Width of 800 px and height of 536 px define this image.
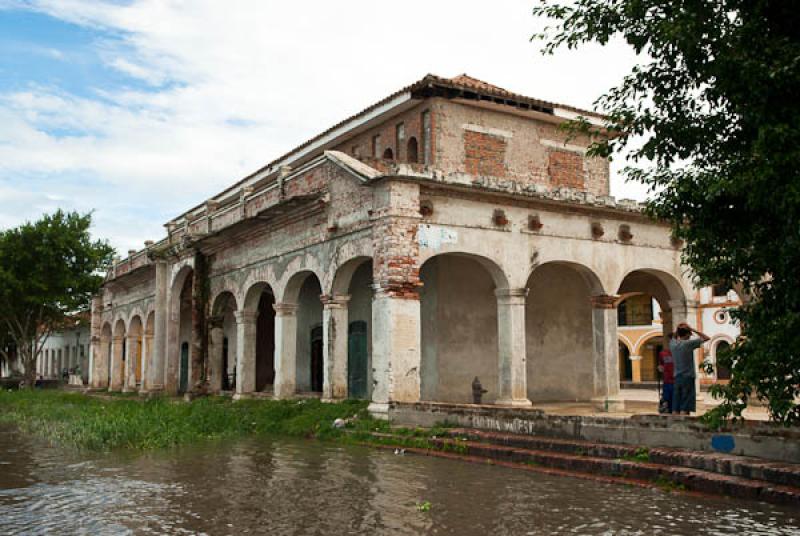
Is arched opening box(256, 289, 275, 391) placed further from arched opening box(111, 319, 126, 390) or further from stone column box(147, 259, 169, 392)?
arched opening box(111, 319, 126, 390)

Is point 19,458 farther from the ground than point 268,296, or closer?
closer

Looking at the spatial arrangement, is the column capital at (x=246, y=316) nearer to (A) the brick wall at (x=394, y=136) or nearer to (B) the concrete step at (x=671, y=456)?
(A) the brick wall at (x=394, y=136)

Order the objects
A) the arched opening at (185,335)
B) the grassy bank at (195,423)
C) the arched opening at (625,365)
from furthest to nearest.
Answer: the arched opening at (625,365), the arched opening at (185,335), the grassy bank at (195,423)

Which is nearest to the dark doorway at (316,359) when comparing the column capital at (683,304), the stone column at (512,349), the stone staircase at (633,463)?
the stone column at (512,349)

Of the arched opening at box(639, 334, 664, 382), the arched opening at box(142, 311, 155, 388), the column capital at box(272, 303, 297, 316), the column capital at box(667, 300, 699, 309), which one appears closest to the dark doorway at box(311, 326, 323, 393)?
the column capital at box(272, 303, 297, 316)

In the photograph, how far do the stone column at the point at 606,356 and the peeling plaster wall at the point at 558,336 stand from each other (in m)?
2.78

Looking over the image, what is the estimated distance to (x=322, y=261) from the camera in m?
16.0

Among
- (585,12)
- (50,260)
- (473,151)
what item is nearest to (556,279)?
(473,151)

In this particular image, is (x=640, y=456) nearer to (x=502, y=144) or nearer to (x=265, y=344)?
(x=502, y=144)

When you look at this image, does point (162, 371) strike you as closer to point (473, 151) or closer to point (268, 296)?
point (268, 296)

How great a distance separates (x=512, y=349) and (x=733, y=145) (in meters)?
8.32

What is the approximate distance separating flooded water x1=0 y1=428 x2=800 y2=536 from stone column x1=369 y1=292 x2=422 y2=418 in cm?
279

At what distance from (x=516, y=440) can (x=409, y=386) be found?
3.38 metres

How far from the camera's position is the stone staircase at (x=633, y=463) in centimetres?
711
